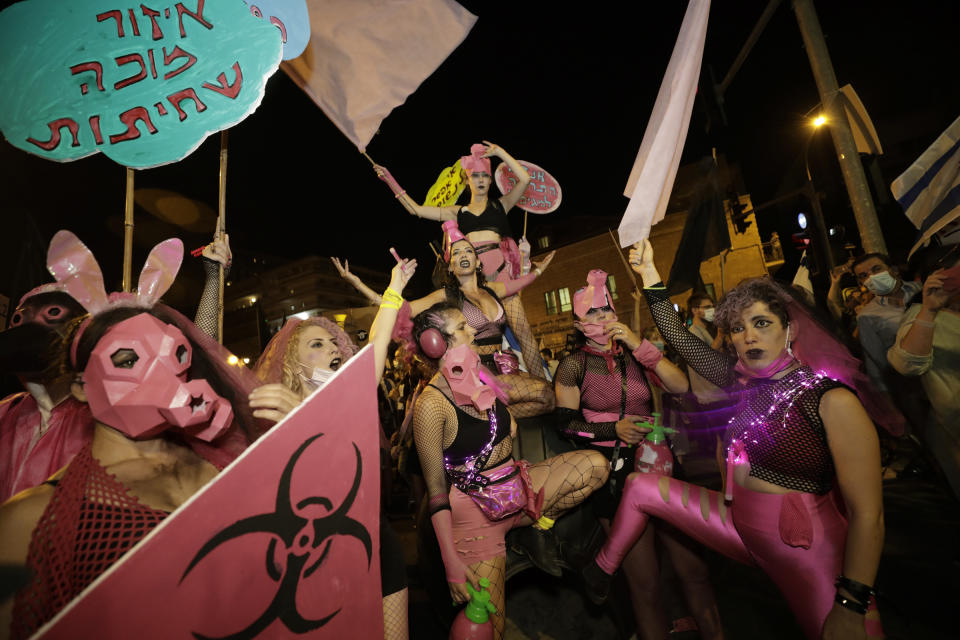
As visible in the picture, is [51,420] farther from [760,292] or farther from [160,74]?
[760,292]

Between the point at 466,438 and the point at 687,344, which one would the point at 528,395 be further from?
the point at 687,344

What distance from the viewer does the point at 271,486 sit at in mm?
1150

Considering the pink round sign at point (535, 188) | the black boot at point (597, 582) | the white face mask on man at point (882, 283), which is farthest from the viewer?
the pink round sign at point (535, 188)

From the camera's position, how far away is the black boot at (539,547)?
282 cm

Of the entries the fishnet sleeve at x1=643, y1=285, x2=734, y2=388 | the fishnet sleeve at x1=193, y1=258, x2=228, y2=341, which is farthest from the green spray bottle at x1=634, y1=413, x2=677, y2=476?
the fishnet sleeve at x1=193, y1=258, x2=228, y2=341

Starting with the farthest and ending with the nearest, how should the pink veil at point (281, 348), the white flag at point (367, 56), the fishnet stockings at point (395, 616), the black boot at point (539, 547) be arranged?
the white flag at point (367, 56) < the black boot at point (539, 547) < the pink veil at point (281, 348) < the fishnet stockings at point (395, 616)

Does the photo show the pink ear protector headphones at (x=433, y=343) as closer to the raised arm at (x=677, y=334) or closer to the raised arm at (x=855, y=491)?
the raised arm at (x=677, y=334)

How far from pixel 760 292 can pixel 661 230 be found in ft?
70.2

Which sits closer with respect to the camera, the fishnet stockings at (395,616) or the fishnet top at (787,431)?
the fishnet top at (787,431)

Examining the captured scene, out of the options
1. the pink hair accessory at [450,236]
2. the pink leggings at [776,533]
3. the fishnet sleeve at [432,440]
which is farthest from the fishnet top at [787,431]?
the pink hair accessory at [450,236]

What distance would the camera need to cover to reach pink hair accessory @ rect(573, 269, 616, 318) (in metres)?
3.29

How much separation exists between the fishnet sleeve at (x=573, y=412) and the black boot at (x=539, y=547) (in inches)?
27.7

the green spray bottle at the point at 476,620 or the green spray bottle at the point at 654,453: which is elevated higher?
the green spray bottle at the point at 654,453

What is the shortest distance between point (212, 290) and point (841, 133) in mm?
7826
